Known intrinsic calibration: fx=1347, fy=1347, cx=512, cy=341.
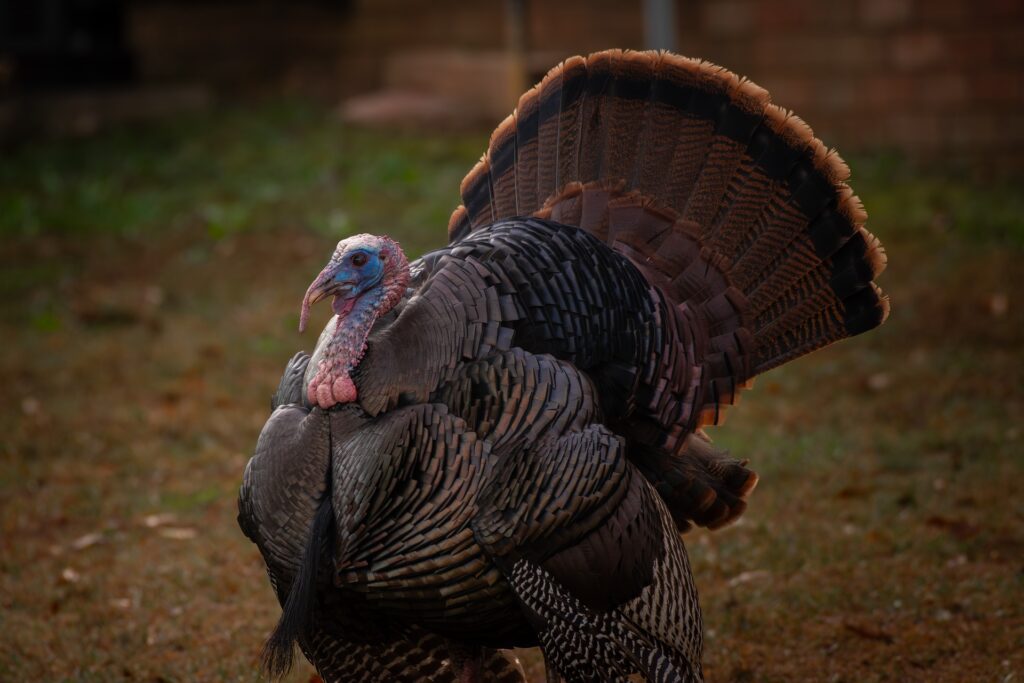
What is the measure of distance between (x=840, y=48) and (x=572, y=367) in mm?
7262

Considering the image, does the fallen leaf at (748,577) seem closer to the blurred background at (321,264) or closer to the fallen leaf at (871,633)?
the blurred background at (321,264)

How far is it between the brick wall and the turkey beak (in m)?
7.40

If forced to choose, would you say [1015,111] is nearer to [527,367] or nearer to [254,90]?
[254,90]

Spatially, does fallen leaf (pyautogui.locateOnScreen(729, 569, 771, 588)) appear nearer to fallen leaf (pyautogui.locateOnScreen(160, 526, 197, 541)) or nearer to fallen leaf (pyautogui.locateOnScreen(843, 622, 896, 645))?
fallen leaf (pyautogui.locateOnScreen(843, 622, 896, 645))

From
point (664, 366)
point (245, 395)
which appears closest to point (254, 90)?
point (245, 395)

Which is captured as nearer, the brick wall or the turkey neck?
the turkey neck

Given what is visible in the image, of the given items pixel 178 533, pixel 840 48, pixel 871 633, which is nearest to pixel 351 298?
pixel 871 633

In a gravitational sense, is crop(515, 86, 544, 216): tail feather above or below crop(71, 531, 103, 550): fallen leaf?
above

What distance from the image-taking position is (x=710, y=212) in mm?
4152

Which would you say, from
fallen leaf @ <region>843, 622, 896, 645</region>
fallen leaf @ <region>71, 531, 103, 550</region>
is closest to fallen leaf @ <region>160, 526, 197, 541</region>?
fallen leaf @ <region>71, 531, 103, 550</region>

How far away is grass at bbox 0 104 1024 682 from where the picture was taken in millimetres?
4562

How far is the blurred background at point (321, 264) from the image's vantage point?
15.5 ft

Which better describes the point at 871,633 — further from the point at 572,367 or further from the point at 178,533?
the point at 178,533

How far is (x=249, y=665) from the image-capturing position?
4.37 meters
